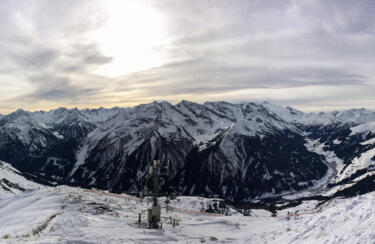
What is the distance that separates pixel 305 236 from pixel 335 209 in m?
5.84

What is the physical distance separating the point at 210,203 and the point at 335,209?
166 meters

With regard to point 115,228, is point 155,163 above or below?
above

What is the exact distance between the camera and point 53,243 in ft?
81.2

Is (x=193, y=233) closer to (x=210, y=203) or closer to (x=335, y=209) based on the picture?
(x=335, y=209)

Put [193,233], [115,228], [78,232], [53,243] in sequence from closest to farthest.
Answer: [53,243] < [78,232] < [115,228] < [193,233]

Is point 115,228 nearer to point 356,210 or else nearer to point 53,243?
point 53,243

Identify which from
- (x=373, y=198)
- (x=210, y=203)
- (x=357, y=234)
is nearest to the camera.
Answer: (x=357, y=234)

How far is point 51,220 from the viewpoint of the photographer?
124 ft

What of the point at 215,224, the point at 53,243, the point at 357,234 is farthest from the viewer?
the point at 215,224

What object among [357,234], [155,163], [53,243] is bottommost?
[53,243]

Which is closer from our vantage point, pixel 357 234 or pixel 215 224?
pixel 357 234

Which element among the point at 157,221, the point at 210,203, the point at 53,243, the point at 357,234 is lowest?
the point at 210,203

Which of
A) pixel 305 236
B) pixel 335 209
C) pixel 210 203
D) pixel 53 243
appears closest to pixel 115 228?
pixel 53 243

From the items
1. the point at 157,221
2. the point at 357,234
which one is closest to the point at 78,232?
the point at 157,221
